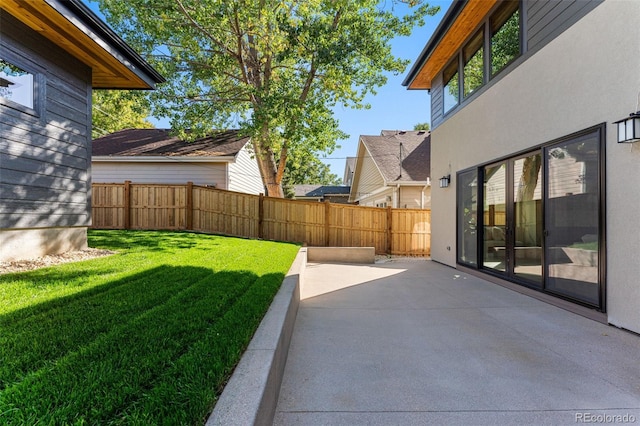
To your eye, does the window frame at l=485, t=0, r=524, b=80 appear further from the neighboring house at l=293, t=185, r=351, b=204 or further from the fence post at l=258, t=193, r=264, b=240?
the neighboring house at l=293, t=185, r=351, b=204

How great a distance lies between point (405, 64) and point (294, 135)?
528 centimetres

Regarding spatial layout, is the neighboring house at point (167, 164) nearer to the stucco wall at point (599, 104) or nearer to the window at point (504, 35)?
the window at point (504, 35)

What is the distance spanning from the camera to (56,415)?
140cm

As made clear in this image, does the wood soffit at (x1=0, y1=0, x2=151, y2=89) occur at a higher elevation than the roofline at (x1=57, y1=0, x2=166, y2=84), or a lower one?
lower

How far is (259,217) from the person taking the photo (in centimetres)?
1065

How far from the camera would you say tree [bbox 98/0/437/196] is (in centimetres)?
984

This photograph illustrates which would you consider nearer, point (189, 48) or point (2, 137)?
point (2, 137)

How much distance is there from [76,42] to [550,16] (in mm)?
7269

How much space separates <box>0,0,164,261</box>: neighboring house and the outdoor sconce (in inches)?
274

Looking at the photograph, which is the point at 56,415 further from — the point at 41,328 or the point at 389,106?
the point at 389,106

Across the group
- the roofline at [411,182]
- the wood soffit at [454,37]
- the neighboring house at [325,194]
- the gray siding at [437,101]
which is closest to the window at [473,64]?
the wood soffit at [454,37]

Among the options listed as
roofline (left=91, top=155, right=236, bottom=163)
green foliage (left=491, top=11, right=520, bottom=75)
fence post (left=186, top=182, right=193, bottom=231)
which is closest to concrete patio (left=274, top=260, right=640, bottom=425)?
green foliage (left=491, top=11, right=520, bottom=75)

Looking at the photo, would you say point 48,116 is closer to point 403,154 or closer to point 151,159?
point 151,159

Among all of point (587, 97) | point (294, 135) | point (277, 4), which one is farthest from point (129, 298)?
point (277, 4)
